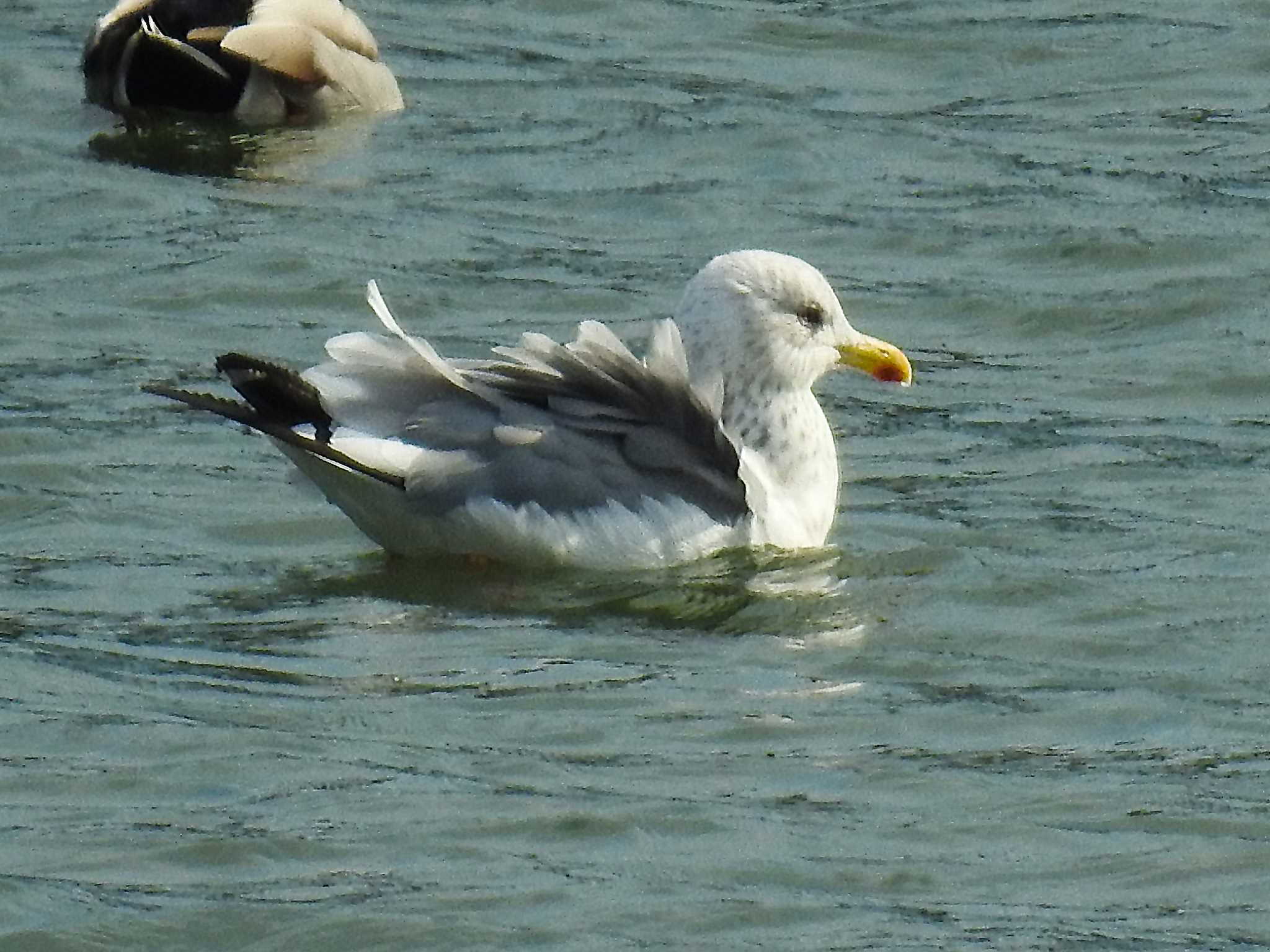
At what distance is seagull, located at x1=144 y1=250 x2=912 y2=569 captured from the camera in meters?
9.31

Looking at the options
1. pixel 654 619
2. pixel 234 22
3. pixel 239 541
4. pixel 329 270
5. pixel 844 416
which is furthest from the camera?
pixel 234 22

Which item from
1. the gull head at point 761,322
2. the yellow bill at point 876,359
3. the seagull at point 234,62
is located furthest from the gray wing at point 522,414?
the seagull at point 234,62

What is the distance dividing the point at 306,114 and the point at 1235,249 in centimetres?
441

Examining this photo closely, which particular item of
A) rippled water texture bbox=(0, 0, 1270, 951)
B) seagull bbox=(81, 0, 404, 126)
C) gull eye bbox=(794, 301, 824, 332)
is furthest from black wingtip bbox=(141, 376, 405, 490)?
seagull bbox=(81, 0, 404, 126)

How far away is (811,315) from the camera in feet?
33.6

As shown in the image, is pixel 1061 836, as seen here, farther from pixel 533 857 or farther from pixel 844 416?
pixel 844 416

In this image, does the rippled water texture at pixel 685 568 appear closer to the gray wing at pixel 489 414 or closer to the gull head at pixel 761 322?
the gray wing at pixel 489 414

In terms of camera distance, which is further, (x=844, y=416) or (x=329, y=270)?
(x=329, y=270)

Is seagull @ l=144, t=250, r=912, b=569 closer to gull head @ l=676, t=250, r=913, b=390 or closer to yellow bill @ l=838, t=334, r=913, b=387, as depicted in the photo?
gull head @ l=676, t=250, r=913, b=390

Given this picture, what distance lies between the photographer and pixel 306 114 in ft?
50.7

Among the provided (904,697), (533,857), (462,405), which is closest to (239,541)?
(462,405)

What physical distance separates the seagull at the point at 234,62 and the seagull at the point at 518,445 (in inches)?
231

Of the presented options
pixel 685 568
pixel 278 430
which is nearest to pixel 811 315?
pixel 685 568

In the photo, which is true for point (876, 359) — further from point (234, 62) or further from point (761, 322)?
point (234, 62)
